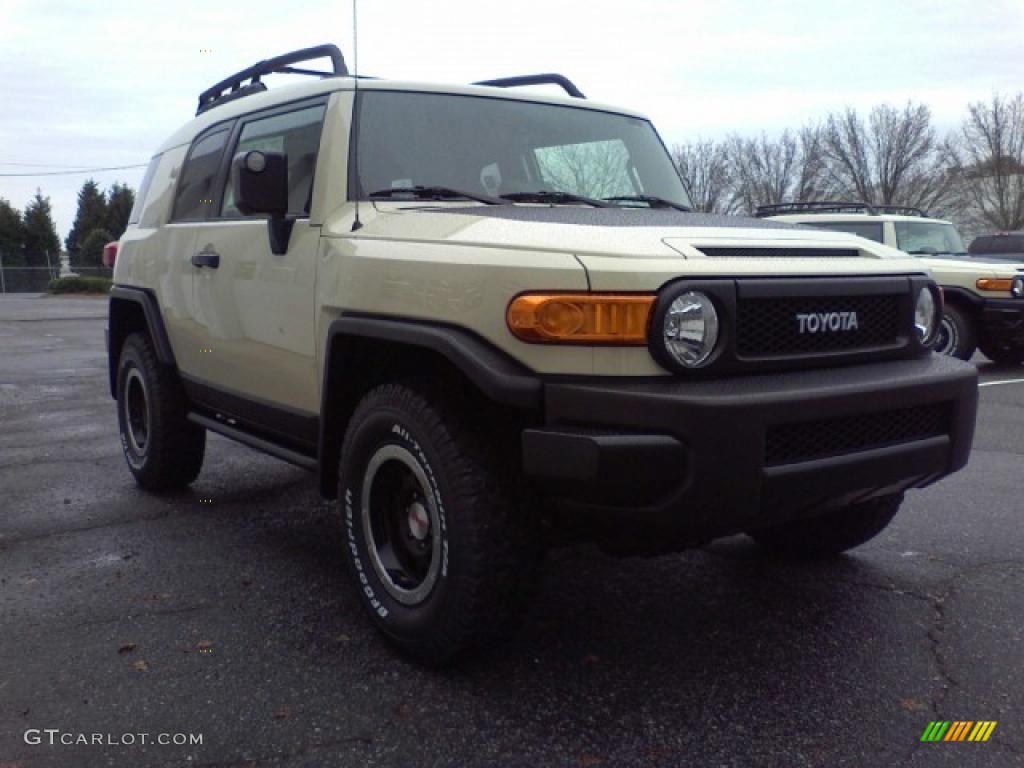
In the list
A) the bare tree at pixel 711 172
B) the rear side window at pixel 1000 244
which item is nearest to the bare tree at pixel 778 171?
the bare tree at pixel 711 172

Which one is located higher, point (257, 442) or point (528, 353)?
point (528, 353)

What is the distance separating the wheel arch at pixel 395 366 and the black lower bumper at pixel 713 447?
0.14m

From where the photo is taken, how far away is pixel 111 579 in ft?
13.4

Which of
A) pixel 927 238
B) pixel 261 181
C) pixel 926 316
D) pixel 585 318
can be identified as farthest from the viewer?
pixel 927 238

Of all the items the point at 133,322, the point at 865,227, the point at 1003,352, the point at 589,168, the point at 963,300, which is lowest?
the point at 1003,352

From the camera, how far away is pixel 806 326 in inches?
115

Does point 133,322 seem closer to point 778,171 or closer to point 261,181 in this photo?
point 261,181

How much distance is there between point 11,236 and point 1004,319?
58.9 metres

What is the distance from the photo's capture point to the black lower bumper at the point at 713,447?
2.60m

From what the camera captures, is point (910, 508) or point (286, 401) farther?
point (910, 508)

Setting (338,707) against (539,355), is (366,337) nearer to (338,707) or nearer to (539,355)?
(539,355)

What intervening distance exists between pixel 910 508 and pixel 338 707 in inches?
133

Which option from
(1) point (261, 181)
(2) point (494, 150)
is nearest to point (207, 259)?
(1) point (261, 181)

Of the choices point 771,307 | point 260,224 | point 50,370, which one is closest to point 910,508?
point 771,307
